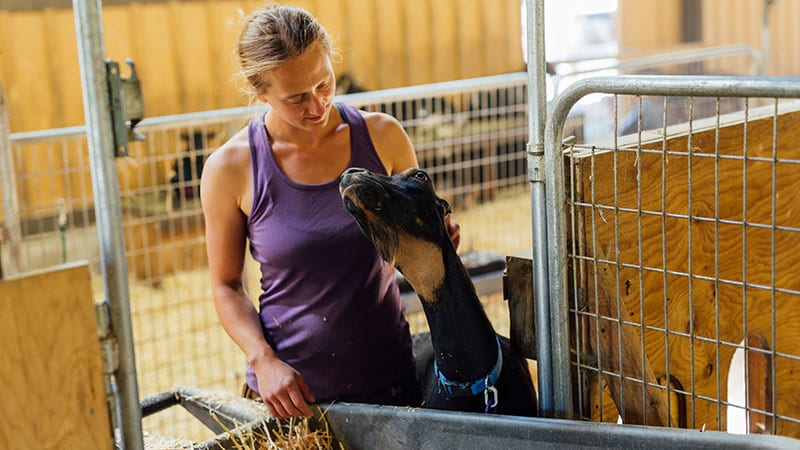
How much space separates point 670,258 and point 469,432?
0.63 metres

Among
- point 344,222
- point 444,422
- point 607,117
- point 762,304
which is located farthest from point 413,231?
point 607,117

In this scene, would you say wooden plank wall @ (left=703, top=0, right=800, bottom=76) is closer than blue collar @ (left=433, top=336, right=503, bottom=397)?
No

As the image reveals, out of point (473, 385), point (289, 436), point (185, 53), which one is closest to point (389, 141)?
point (473, 385)

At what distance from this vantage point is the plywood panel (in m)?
1.46

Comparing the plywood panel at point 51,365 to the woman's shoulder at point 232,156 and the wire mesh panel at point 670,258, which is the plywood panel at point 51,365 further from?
the wire mesh panel at point 670,258

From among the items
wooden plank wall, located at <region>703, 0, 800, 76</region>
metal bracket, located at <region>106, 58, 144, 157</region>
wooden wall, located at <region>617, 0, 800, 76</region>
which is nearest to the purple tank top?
metal bracket, located at <region>106, 58, 144, 157</region>

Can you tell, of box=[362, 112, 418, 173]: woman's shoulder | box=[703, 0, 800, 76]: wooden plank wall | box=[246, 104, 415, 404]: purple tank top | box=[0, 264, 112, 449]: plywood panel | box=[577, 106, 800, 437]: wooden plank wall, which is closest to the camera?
box=[0, 264, 112, 449]: plywood panel

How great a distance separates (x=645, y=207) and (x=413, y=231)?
52 centimetres

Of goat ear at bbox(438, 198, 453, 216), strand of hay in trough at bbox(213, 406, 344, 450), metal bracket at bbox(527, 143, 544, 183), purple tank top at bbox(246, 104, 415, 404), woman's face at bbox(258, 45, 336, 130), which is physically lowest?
strand of hay in trough at bbox(213, 406, 344, 450)

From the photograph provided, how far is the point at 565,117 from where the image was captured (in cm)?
192

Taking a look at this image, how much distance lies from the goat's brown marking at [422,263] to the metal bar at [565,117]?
25 centimetres

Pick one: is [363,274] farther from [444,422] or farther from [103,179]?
[103,179]

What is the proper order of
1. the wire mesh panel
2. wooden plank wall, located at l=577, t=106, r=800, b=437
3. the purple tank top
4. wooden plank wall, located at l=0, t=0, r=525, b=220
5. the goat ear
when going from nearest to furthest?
the wire mesh panel < wooden plank wall, located at l=577, t=106, r=800, b=437 < the goat ear < the purple tank top < wooden plank wall, located at l=0, t=0, r=525, b=220

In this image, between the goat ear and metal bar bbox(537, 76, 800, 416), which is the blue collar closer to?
metal bar bbox(537, 76, 800, 416)
